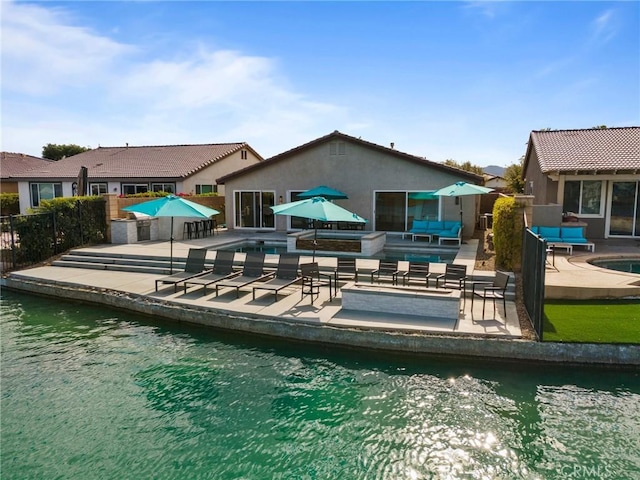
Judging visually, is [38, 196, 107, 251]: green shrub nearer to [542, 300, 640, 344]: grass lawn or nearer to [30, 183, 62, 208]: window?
[30, 183, 62, 208]: window

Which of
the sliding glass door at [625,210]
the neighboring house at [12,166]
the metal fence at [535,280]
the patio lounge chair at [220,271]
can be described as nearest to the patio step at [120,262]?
the patio lounge chair at [220,271]

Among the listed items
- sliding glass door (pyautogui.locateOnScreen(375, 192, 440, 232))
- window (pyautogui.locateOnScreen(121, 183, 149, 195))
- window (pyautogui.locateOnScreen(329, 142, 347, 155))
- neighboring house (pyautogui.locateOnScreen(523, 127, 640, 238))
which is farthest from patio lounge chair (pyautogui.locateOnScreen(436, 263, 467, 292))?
window (pyautogui.locateOnScreen(121, 183, 149, 195))

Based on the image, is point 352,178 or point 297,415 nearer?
point 297,415

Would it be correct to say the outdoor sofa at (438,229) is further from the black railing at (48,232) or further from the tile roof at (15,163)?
the tile roof at (15,163)

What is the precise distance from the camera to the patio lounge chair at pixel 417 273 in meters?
11.6

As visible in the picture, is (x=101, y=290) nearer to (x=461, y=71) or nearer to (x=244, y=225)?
(x=244, y=225)

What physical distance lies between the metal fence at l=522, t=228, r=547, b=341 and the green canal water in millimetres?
1042

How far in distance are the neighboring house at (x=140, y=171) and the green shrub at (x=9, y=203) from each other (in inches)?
43.7

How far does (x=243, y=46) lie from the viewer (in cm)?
1462

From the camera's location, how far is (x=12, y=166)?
38.6 metres

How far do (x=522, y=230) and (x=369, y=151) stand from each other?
11237 mm

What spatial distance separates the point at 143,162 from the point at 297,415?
103 ft

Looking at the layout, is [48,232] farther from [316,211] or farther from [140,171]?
[140,171]

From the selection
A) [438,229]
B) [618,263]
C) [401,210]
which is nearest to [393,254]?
[438,229]
